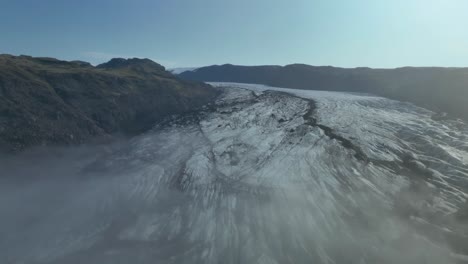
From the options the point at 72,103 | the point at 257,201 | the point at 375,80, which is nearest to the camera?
the point at 257,201

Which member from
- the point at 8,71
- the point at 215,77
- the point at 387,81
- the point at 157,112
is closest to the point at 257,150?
the point at 157,112

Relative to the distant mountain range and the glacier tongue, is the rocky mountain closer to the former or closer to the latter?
the glacier tongue

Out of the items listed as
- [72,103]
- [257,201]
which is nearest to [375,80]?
[72,103]

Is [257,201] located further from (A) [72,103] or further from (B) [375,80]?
(B) [375,80]

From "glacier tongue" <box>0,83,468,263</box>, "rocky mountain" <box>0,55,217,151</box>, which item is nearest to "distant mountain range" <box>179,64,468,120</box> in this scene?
"glacier tongue" <box>0,83,468,263</box>

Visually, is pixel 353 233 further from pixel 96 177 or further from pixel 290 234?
pixel 96 177
